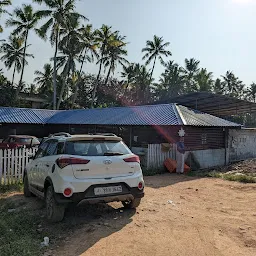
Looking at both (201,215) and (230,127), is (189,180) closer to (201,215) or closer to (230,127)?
(201,215)

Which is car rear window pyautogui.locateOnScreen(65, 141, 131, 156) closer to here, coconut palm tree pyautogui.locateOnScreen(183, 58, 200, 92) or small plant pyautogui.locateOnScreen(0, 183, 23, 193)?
small plant pyautogui.locateOnScreen(0, 183, 23, 193)

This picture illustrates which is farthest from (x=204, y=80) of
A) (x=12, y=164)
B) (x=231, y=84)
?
(x=12, y=164)

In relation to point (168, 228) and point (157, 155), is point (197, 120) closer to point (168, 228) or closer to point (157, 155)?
point (157, 155)

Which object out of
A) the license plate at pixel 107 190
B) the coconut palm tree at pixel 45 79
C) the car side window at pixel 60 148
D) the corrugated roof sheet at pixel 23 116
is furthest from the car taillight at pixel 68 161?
the coconut palm tree at pixel 45 79

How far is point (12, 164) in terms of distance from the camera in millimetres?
9078

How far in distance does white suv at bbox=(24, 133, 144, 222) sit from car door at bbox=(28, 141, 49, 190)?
1.19ft

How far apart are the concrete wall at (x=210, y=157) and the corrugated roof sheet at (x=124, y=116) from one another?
1.49 m

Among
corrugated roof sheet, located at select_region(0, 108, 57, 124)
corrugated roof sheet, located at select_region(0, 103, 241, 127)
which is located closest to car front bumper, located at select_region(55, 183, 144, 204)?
corrugated roof sheet, located at select_region(0, 103, 241, 127)

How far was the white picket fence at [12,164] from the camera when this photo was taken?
349 inches

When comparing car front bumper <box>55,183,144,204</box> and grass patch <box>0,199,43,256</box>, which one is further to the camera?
car front bumper <box>55,183,144,204</box>

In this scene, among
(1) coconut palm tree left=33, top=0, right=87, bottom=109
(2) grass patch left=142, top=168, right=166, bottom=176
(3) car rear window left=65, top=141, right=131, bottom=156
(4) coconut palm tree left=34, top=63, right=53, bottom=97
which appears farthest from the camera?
(4) coconut palm tree left=34, top=63, right=53, bottom=97

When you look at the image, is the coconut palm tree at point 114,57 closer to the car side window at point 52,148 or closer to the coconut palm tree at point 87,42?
the coconut palm tree at point 87,42

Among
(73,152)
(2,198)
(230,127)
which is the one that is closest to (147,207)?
(73,152)

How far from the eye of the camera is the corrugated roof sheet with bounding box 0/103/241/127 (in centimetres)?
1467
